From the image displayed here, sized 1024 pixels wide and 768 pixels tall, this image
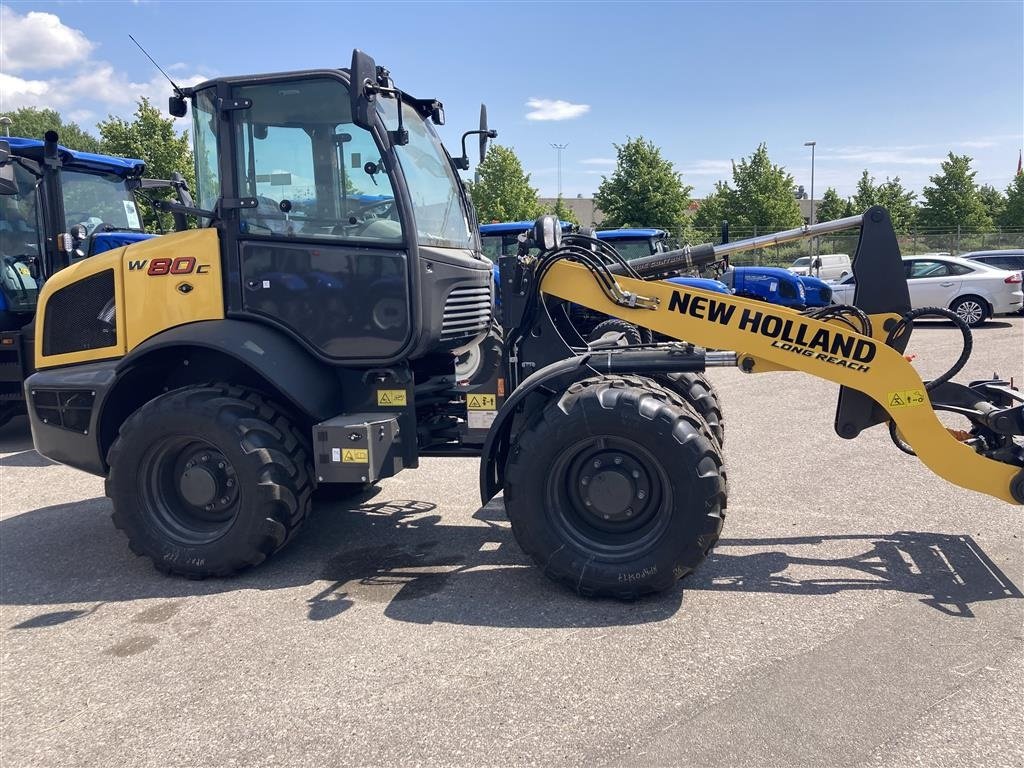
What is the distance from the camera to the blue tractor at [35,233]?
28.6ft

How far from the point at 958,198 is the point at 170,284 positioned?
44.3 m

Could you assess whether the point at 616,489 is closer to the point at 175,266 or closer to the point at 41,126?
the point at 175,266

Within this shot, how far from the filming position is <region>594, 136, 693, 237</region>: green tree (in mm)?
32562

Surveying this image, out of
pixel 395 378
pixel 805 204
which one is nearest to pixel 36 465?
pixel 395 378

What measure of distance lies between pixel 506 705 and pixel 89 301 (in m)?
3.85

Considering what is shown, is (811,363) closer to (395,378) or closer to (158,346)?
(395,378)

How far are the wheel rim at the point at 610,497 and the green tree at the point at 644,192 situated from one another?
29386 millimetres

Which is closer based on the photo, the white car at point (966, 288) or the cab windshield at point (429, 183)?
the cab windshield at point (429, 183)

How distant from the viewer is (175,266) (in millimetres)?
4781

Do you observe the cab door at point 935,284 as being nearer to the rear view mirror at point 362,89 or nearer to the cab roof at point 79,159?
the cab roof at point 79,159

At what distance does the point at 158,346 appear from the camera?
4.65m

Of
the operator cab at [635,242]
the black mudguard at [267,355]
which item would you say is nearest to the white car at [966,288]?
the operator cab at [635,242]

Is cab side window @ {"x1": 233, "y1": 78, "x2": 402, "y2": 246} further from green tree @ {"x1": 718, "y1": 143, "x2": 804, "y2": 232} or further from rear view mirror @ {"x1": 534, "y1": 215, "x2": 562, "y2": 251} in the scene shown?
green tree @ {"x1": 718, "y1": 143, "x2": 804, "y2": 232}

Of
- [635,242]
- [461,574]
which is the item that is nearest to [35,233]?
[461,574]
